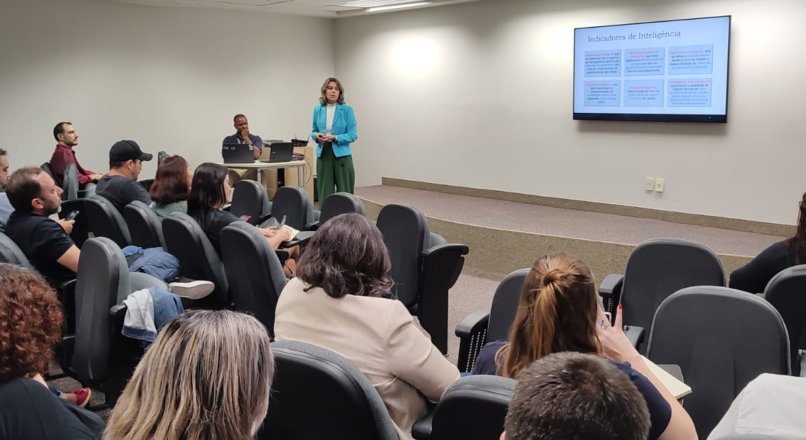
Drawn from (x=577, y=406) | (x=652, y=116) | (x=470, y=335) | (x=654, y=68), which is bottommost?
(x=470, y=335)

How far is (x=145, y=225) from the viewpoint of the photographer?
4.11 meters

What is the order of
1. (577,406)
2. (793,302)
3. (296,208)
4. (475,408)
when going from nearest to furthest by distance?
(577,406) < (475,408) < (793,302) < (296,208)

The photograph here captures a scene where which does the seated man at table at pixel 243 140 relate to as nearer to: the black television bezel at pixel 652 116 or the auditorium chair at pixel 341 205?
the black television bezel at pixel 652 116

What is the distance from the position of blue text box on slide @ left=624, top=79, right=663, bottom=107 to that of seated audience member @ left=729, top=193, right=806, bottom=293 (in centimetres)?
380

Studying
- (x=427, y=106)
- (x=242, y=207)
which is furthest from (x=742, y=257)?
(x=427, y=106)

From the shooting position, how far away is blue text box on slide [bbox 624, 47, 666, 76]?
6715mm

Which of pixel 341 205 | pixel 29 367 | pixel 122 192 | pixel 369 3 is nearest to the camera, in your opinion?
pixel 29 367

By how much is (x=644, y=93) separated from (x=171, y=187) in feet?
15.2

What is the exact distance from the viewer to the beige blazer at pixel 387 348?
2002 mm

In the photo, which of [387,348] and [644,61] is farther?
[644,61]

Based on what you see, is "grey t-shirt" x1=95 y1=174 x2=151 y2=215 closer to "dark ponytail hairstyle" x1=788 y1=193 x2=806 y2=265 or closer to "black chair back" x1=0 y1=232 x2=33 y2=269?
"black chair back" x1=0 y1=232 x2=33 y2=269

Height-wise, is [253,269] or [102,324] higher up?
[253,269]

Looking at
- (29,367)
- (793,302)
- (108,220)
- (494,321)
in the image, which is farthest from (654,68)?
(29,367)

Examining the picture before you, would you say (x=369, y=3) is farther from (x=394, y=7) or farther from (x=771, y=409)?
(x=771, y=409)
